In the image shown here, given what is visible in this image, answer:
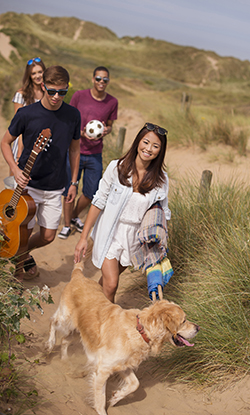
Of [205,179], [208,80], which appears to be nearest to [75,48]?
[208,80]

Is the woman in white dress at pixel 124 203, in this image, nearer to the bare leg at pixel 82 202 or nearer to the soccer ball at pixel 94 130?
the soccer ball at pixel 94 130

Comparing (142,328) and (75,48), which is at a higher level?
(75,48)

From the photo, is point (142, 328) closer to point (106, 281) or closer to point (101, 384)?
point (101, 384)

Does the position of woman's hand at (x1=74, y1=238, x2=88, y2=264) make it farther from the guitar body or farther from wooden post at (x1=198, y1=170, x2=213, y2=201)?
wooden post at (x1=198, y1=170, x2=213, y2=201)

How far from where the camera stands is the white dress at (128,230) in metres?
3.79

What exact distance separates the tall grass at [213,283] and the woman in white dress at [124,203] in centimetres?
93

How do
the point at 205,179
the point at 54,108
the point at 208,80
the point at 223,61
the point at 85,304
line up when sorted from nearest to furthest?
the point at 85,304 < the point at 54,108 < the point at 205,179 < the point at 208,80 < the point at 223,61

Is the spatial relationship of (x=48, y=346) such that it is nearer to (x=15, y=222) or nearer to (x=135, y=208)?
(x=15, y=222)

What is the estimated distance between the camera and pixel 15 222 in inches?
161

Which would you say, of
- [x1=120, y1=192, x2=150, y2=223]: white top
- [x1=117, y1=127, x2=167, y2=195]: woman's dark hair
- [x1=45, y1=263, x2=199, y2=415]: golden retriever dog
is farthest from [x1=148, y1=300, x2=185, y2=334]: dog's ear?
[x1=117, y1=127, x2=167, y2=195]: woman's dark hair

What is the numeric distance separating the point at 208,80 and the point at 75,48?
20.1 meters

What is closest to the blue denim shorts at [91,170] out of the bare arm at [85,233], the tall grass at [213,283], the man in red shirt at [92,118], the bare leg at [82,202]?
the man in red shirt at [92,118]

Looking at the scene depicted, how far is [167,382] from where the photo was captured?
368cm

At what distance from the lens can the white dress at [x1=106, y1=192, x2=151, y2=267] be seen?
379 centimetres
